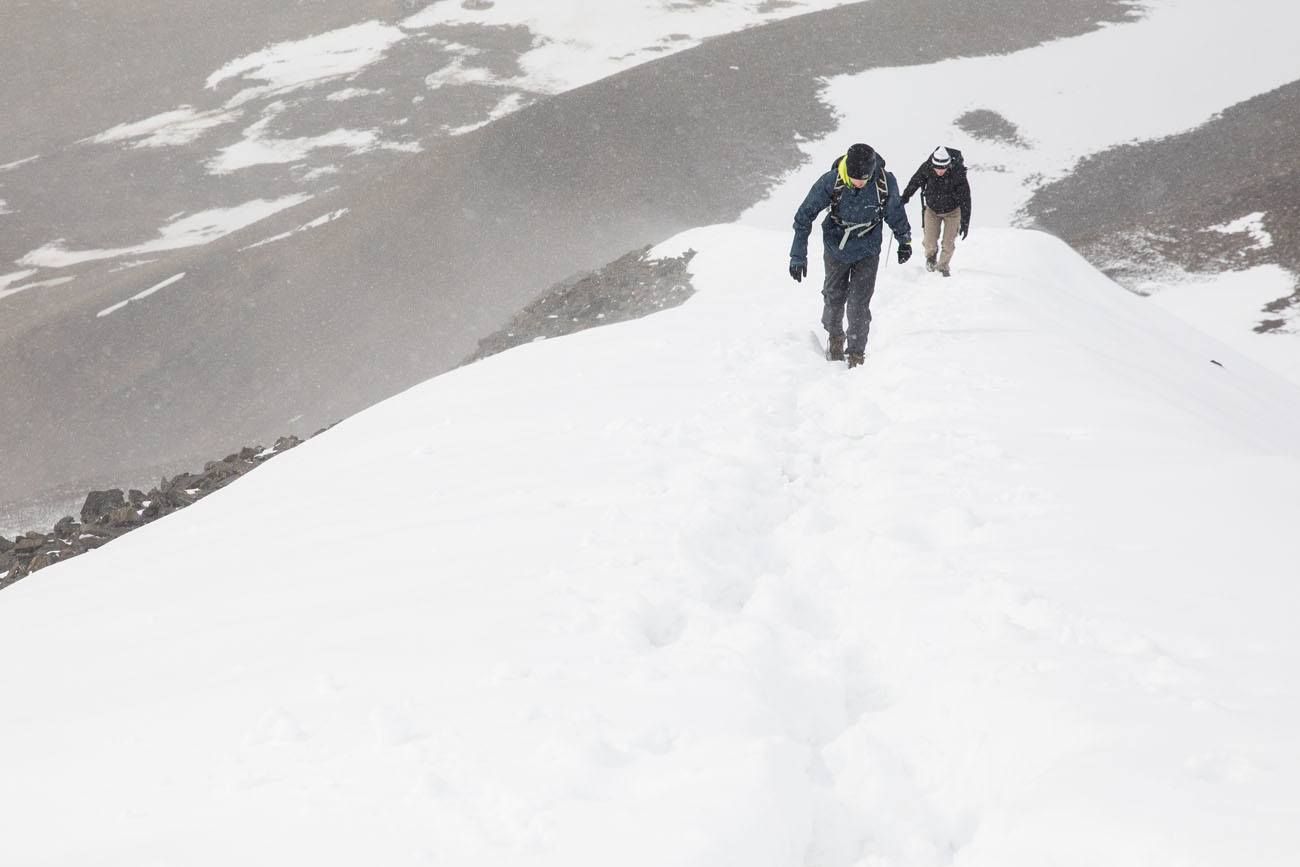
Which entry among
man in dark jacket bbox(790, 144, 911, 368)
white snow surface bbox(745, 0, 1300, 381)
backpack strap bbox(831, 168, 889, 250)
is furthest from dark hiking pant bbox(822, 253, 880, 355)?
white snow surface bbox(745, 0, 1300, 381)

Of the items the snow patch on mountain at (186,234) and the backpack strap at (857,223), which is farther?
the snow patch on mountain at (186,234)

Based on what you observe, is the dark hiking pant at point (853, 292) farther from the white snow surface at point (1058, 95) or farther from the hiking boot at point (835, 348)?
the white snow surface at point (1058, 95)

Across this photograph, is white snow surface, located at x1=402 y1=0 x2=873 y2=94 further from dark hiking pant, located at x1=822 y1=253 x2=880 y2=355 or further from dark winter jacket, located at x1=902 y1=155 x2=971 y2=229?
dark hiking pant, located at x1=822 y1=253 x2=880 y2=355

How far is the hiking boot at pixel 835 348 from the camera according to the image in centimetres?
967

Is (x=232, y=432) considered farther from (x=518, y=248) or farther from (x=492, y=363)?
(x=492, y=363)

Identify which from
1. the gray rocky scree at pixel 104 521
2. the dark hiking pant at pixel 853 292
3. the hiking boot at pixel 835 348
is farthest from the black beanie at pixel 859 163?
the gray rocky scree at pixel 104 521

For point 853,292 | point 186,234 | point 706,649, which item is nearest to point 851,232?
point 853,292

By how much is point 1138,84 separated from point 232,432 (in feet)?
130

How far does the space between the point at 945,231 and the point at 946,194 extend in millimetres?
649

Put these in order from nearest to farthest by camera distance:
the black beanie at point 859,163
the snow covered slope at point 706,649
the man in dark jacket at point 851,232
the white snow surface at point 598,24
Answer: the snow covered slope at point 706,649, the black beanie at point 859,163, the man in dark jacket at point 851,232, the white snow surface at point 598,24

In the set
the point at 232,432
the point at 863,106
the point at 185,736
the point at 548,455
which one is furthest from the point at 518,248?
the point at 185,736

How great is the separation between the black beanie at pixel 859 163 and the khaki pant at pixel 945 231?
4.72 meters

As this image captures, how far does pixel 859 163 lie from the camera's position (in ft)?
27.5

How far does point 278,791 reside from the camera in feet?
11.1
